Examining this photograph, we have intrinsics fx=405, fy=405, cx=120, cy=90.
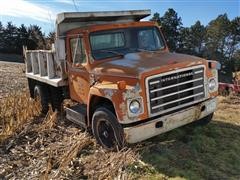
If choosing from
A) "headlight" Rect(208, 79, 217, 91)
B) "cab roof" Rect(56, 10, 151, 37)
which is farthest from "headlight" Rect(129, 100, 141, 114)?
"cab roof" Rect(56, 10, 151, 37)

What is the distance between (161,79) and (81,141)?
1.98m

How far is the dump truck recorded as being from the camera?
6.86 m

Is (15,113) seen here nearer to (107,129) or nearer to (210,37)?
(107,129)

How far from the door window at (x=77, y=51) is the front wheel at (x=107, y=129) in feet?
4.52

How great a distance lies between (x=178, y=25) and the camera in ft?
147

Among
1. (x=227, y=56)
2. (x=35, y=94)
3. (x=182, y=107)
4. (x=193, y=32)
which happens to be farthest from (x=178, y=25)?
(x=182, y=107)

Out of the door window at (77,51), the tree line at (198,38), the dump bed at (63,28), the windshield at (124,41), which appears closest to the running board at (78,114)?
the dump bed at (63,28)

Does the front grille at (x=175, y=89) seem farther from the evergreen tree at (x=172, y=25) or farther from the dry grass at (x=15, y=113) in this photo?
the evergreen tree at (x=172, y=25)

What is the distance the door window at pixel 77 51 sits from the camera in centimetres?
827

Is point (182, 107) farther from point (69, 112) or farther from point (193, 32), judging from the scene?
point (193, 32)

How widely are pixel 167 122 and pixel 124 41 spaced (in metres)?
2.18

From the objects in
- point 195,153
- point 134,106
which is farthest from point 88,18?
point 195,153

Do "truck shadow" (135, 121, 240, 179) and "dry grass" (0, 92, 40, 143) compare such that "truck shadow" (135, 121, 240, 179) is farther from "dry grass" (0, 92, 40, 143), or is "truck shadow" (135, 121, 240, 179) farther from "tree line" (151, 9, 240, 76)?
"tree line" (151, 9, 240, 76)

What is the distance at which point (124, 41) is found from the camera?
845 cm
